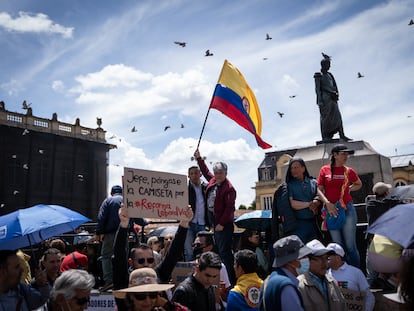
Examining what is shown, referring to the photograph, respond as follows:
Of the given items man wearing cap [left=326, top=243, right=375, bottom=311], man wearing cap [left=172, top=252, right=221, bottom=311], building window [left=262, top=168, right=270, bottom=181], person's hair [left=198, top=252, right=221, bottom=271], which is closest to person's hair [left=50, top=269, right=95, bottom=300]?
man wearing cap [left=172, top=252, right=221, bottom=311]

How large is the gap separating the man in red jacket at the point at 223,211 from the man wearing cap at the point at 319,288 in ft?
8.25

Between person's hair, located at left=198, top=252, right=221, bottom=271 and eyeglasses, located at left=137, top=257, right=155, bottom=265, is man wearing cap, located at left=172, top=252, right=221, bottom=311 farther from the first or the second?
eyeglasses, located at left=137, top=257, right=155, bottom=265

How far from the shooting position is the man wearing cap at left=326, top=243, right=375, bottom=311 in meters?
4.86

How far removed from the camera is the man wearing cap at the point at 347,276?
4855 mm

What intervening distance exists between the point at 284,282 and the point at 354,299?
1.54 metres

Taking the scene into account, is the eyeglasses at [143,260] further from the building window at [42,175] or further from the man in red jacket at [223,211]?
the building window at [42,175]

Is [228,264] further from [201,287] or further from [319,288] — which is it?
[319,288]

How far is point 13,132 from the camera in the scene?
35.7 meters

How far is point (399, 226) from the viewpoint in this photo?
3035mm

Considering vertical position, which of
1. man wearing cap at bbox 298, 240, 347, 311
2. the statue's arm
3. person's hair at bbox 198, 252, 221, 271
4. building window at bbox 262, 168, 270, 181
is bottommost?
man wearing cap at bbox 298, 240, 347, 311

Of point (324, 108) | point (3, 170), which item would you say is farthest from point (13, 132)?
Answer: point (324, 108)

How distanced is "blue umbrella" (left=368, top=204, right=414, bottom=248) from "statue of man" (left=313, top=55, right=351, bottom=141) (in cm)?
921

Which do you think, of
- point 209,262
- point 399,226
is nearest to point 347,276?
point 209,262

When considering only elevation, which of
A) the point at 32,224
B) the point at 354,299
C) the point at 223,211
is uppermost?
the point at 223,211
